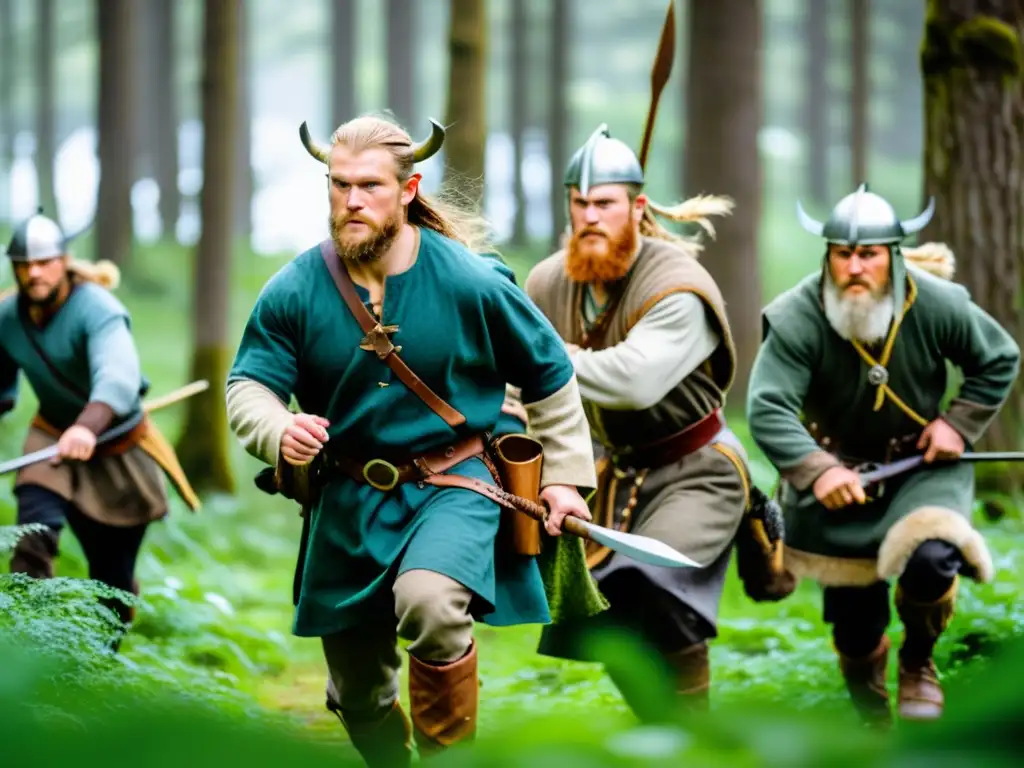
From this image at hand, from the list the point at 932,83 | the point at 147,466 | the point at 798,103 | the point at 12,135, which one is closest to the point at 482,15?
the point at 932,83

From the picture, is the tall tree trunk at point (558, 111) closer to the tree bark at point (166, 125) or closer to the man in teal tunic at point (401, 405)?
the tree bark at point (166, 125)

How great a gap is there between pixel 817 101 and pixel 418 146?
32.0 metres

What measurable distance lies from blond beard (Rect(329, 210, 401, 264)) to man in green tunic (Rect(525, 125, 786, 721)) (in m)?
1.24

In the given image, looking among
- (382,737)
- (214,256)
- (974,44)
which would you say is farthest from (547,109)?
(382,737)

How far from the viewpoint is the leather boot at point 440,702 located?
456cm

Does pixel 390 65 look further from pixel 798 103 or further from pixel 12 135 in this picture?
pixel 798 103

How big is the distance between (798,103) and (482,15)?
38.0m

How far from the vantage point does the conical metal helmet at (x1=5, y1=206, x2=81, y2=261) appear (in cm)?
723

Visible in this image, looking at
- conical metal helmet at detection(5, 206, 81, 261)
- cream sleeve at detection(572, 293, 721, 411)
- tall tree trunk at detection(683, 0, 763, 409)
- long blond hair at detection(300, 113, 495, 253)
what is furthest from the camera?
tall tree trunk at detection(683, 0, 763, 409)

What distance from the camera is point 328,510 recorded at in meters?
4.88

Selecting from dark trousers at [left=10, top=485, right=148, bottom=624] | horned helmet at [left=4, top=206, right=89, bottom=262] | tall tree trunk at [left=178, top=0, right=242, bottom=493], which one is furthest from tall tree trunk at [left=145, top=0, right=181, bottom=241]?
dark trousers at [left=10, top=485, right=148, bottom=624]

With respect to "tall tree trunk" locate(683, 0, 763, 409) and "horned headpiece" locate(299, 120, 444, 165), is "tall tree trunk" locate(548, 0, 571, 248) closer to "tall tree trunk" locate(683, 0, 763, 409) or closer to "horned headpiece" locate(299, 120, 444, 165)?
"tall tree trunk" locate(683, 0, 763, 409)

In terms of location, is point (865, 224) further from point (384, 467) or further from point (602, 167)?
point (384, 467)

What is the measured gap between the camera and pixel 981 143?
28.4 feet
